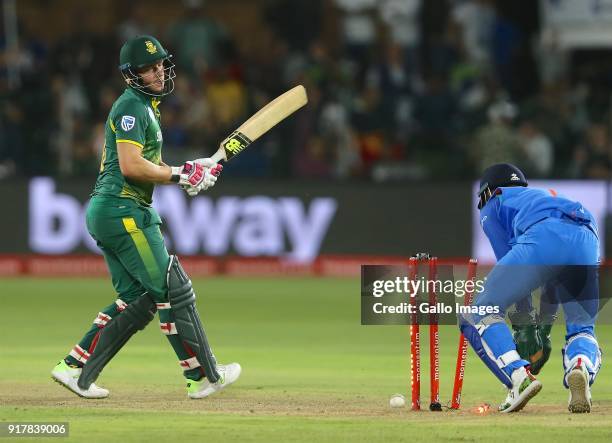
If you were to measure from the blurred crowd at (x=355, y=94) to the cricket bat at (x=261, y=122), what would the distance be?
881 cm

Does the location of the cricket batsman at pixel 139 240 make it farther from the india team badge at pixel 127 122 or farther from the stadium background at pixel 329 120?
the stadium background at pixel 329 120

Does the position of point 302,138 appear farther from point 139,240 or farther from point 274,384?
point 139,240

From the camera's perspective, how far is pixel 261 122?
887 centimetres

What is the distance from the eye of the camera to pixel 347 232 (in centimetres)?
1741

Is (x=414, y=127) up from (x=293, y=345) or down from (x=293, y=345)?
up

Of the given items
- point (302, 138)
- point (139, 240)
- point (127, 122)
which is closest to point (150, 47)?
point (127, 122)

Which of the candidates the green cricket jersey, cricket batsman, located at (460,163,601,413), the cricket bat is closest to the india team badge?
the green cricket jersey

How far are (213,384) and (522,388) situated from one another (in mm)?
1897

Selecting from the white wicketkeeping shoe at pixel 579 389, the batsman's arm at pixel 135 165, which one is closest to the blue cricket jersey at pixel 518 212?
the white wicketkeeping shoe at pixel 579 389

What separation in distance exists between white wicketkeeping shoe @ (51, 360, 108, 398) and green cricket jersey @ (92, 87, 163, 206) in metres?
1.01

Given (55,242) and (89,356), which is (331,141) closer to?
(55,242)

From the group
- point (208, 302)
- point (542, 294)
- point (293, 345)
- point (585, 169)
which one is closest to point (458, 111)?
point (585, 169)

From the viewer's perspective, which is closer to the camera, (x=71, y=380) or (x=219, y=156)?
(x=71, y=380)

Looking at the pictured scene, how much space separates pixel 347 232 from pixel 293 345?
5964 mm
